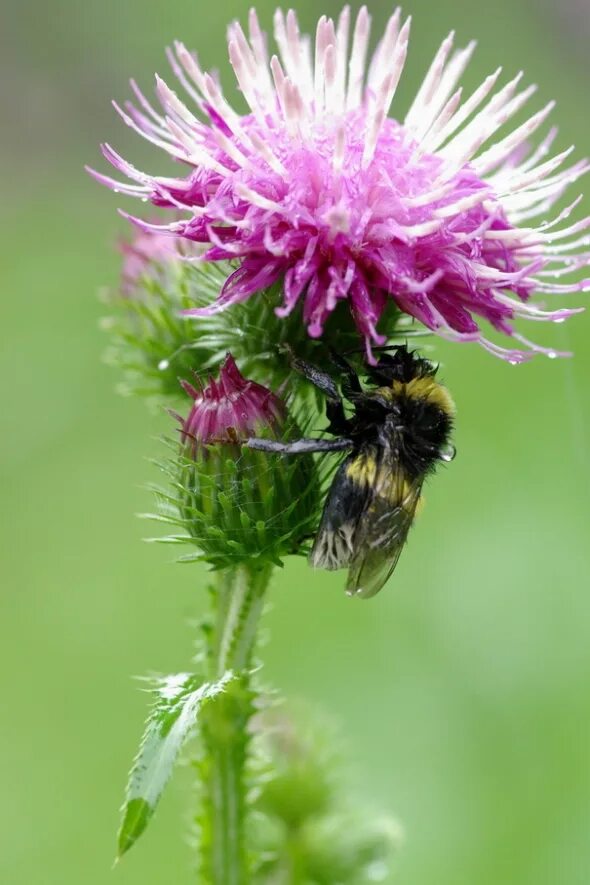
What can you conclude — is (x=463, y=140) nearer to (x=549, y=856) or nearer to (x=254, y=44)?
(x=254, y=44)

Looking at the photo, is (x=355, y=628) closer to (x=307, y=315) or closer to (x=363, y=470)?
(x=363, y=470)

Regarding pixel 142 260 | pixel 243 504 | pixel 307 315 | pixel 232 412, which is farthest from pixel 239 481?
pixel 142 260

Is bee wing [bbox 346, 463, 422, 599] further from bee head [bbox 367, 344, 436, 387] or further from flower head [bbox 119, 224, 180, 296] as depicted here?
flower head [bbox 119, 224, 180, 296]

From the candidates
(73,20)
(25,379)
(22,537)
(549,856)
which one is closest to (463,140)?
(549,856)

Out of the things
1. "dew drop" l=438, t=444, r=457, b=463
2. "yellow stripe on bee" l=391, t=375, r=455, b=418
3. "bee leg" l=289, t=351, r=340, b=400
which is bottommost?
"dew drop" l=438, t=444, r=457, b=463

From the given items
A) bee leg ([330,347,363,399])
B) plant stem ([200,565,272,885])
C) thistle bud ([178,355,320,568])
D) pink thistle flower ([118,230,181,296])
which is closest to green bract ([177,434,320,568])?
thistle bud ([178,355,320,568])

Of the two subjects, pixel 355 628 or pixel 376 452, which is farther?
pixel 355 628

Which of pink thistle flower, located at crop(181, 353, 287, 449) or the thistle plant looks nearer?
the thistle plant
